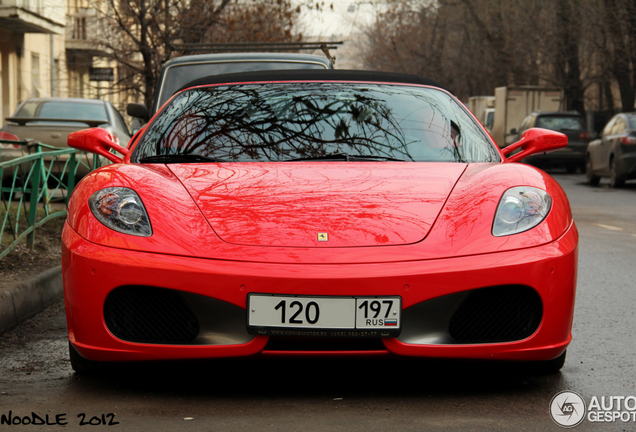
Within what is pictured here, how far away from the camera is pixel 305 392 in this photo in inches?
136

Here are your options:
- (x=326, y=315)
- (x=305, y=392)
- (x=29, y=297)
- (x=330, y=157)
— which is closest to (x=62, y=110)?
(x=29, y=297)

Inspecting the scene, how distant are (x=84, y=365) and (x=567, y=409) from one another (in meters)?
1.95

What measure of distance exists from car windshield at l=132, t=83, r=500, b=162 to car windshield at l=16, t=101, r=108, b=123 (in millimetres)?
9291

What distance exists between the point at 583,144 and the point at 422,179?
2169 centimetres

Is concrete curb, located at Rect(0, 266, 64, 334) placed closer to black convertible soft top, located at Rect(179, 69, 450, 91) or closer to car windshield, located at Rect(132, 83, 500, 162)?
car windshield, located at Rect(132, 83, 500, 162)

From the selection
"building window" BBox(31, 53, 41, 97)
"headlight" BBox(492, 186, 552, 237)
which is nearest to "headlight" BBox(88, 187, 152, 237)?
"headlight" BBox(492, 186, 552, 237)

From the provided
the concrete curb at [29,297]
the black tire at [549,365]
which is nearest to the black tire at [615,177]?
the concrete curb at [29,297]

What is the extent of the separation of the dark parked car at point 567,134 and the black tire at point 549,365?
820 inches

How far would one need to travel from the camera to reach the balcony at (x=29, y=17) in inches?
1049

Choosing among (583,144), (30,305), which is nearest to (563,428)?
(30,305)

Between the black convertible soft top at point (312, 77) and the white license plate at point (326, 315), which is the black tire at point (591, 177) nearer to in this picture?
the black convertible soft top at point (312, 77)

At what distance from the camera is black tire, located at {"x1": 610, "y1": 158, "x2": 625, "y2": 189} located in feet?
60.8

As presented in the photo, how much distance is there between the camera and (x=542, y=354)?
3369mm

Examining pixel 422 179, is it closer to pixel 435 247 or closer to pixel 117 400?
pixel 435 247
